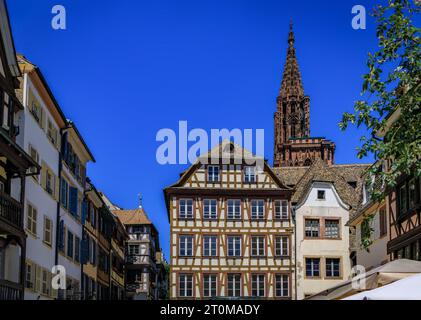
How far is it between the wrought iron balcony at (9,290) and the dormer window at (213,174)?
3314 centimetres

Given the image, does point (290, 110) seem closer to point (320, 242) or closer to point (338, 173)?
point (338, 173)

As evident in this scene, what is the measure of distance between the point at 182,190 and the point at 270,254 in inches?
322

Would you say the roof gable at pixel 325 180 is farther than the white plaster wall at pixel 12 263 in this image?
Yes

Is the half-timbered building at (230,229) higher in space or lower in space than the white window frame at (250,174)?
lower

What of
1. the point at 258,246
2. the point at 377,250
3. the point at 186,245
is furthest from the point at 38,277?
the point at 258,246

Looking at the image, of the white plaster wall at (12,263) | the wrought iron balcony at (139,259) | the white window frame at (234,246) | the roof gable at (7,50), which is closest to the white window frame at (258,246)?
the white window frame at (234,246)

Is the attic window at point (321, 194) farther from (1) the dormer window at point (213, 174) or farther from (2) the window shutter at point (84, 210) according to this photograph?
(2) the window shutter at point (84, 210)

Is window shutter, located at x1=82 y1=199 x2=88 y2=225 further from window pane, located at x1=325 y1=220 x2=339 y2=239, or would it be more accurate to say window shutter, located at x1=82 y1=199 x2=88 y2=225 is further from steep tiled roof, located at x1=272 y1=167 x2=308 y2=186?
steep tiled roof, located at x1=272 y1=167 x2=308 y2=186

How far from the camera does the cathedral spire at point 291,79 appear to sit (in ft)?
→ 412

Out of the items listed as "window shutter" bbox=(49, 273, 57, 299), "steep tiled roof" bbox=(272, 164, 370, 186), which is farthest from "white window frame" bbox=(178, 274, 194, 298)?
"window shutter" bbox=(49, 273, 57, 299)

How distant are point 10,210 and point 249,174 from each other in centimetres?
3581

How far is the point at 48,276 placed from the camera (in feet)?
107

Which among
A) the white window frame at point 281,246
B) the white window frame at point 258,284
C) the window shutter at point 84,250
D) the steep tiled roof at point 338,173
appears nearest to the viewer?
the window shutter at point 84,250
